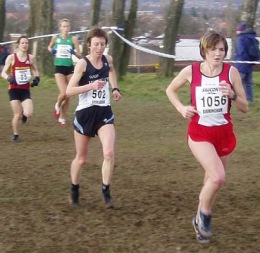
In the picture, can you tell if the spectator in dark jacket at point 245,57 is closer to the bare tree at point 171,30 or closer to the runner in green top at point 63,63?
the runner in green top at point 63,63

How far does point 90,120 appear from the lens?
24.6 ft

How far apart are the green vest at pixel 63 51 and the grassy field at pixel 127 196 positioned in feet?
4.00

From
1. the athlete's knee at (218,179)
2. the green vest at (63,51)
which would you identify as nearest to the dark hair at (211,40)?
the athlete's knee at (218,179)

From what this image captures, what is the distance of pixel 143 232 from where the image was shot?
266 inches

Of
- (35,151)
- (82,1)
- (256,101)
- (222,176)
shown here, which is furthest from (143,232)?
(82,1)

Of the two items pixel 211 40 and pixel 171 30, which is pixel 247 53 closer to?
pixel 171 30

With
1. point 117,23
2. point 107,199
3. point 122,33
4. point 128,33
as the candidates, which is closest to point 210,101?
point 107,199

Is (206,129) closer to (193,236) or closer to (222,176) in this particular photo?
(222,176)

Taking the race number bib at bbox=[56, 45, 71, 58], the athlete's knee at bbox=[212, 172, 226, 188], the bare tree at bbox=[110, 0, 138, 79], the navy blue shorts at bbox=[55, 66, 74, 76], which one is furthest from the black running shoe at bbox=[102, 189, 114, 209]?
the bare tree at bbox=[110, 0, 138, 79]

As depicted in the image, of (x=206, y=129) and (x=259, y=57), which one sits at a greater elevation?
(x=206, y=129)

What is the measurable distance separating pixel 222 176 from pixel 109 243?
3.91 ft

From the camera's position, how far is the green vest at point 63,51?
1374cm

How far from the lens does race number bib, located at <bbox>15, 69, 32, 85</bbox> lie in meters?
12.0

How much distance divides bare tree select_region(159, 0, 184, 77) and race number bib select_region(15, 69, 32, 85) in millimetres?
9730
